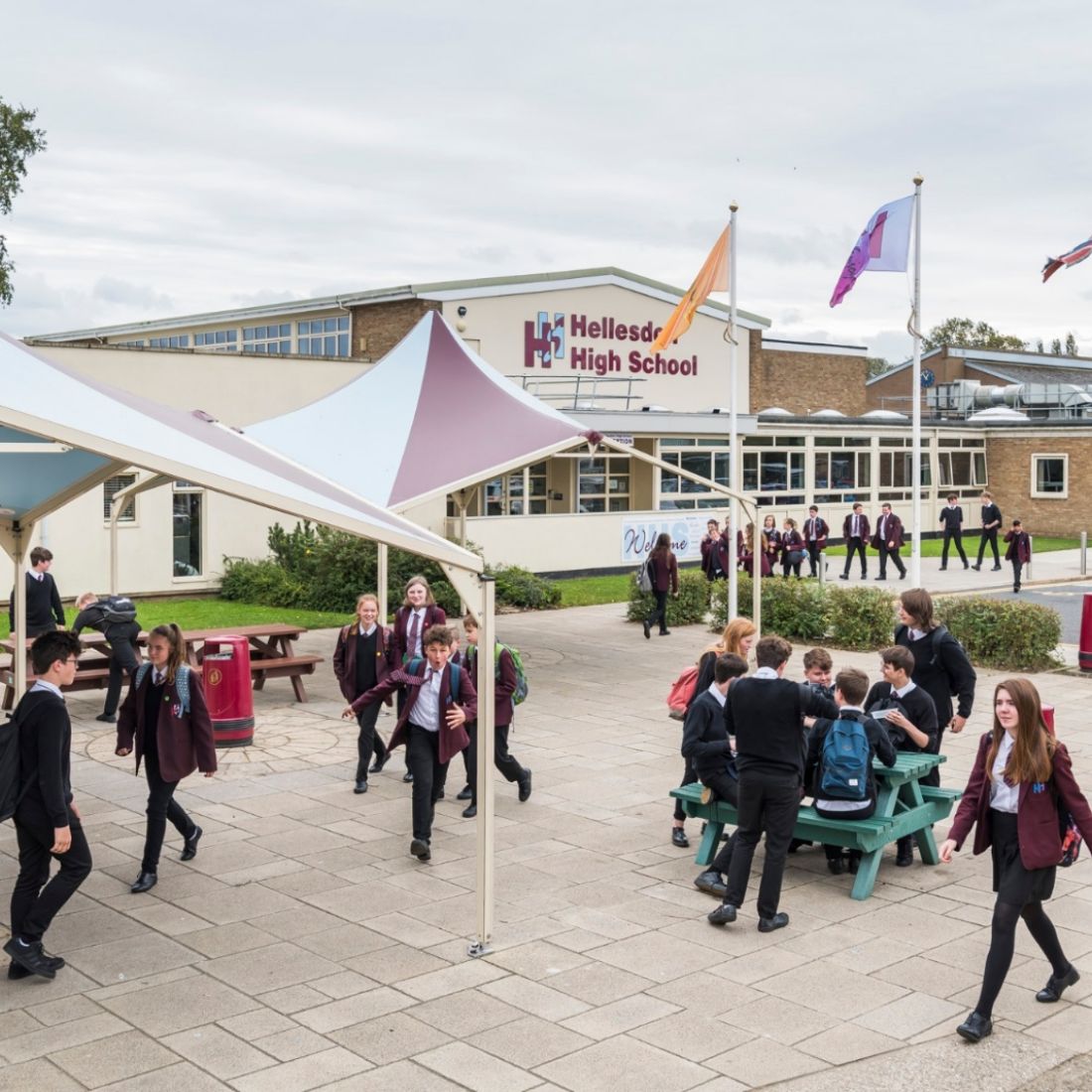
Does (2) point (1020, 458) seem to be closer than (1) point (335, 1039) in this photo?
No

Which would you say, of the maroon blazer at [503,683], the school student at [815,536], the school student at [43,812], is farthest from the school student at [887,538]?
the school student at [43,812]

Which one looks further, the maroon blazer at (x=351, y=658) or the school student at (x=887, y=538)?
the school student at (x=887, y=538)

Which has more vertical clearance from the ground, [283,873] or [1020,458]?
[1020,458]

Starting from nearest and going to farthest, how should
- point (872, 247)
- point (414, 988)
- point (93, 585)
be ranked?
point (414, 988) < point (872, 247) < point (93, 585)

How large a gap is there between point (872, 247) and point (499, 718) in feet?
36.2

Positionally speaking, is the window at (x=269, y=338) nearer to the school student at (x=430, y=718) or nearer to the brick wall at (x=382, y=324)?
the brick wall at (x=382, y=324)

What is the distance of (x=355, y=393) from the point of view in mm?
16750

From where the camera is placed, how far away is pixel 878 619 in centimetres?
1873

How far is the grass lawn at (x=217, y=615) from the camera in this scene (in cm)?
2105

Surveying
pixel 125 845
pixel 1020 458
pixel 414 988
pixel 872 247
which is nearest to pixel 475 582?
pixel 414 988

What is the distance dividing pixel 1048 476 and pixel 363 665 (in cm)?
3548

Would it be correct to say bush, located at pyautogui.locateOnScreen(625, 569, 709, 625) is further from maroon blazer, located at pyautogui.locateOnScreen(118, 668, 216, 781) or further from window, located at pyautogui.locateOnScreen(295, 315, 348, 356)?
A: window, located at pyautogui.locateOnScreen(295, 315, 348, 356)

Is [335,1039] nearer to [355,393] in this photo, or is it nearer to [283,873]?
[283,873]

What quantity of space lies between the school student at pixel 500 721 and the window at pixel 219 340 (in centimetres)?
2743
